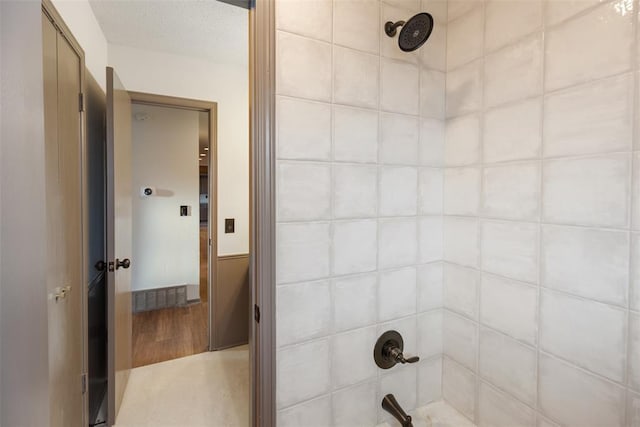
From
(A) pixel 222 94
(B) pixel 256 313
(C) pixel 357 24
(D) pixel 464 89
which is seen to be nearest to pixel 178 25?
(A) pixel 222 94

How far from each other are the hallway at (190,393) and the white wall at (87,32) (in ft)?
6.72

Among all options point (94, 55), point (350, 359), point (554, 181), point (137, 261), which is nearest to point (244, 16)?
point (94, 55)

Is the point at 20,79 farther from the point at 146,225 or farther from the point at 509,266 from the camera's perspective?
the point at 146,225

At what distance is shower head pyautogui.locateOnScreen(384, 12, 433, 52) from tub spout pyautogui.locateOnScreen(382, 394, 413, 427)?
126 centimetres

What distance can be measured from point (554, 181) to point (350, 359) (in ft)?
2.85

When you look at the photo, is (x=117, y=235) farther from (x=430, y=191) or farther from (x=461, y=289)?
(x=461, y=289)

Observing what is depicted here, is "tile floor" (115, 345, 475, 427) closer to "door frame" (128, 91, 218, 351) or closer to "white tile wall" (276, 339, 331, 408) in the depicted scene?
"door frame" (128, 91, 218, 351)

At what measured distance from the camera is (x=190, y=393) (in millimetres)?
1979

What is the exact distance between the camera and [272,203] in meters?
0.92

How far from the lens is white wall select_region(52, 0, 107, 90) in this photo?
1420 mm

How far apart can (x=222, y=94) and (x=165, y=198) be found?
148cm

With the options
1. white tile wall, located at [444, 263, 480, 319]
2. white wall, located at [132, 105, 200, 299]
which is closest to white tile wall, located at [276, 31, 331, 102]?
white tile wall, located at [444, 263, 480, 319]

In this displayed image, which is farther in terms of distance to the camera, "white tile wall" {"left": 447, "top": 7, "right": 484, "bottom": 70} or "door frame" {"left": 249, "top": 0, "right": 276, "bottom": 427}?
"white tile wall" {"left": 447, "top": 7, "right": 484, "bottom": 70}

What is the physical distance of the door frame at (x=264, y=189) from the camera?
0.91m
